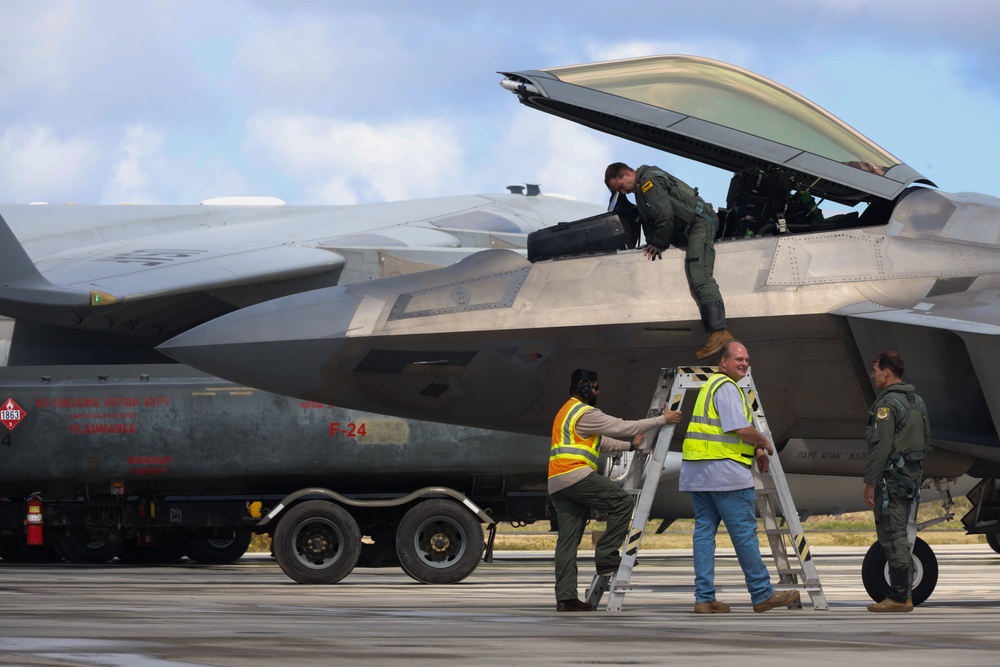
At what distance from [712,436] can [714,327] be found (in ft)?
3.26

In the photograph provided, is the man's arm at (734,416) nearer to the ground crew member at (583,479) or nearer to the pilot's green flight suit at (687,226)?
the ground crew member at (583,479)

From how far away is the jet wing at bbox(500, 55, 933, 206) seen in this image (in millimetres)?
9219

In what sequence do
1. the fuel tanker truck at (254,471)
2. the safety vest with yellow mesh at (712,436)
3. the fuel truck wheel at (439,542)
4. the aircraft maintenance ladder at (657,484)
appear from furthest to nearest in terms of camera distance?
the fuel tanker truck at (254,471)
the fuel truck wheel at (439,542)
the aircraft maintenance ladder at (657,484)
the safety vest with yellow mesh at (712,436)

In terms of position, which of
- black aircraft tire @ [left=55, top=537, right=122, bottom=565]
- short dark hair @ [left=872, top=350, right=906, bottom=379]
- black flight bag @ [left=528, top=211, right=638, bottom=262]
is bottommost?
black aircraft tire @ [left=55, top=537, right=122, bottom=565]

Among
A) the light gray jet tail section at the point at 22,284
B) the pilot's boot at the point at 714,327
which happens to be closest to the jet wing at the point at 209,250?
the light gray jet tail section at the point at 22,284

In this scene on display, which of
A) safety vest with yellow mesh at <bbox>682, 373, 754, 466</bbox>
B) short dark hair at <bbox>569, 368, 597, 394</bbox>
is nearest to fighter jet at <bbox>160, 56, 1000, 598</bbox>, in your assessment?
short dark hair at <bbox>569, 368, 597, 394</bbox>

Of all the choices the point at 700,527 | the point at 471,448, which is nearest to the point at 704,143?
the point at 700,527

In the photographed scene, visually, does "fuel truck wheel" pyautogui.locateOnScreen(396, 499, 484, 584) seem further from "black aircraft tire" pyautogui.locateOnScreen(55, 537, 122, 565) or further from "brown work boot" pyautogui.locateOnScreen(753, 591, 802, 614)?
"black aircraft tire" pyautogui.locateOnScreen(55, 537, 122, 565)

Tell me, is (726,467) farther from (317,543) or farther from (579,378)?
(317,543)

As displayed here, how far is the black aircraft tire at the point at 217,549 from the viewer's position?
68.6ft

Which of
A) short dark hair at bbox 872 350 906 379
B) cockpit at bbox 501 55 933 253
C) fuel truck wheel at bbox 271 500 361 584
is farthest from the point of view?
fuel truck wheel at bbox 271 500 361 584

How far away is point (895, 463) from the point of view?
27.4ft

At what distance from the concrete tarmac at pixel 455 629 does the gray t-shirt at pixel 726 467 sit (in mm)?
777

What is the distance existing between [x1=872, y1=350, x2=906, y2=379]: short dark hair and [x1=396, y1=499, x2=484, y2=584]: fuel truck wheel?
739cm
